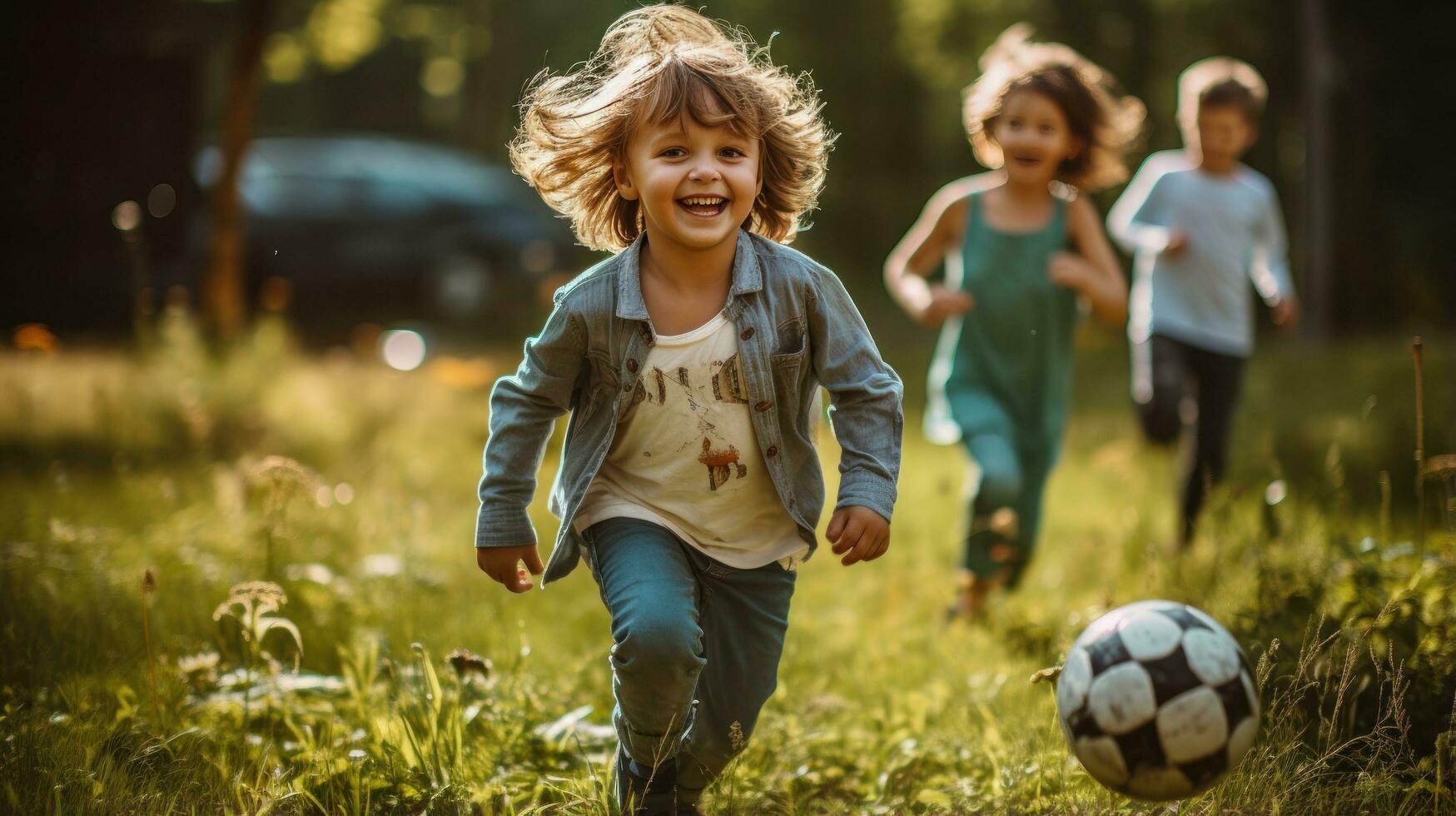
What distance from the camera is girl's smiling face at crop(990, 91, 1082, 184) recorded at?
5.10 meters

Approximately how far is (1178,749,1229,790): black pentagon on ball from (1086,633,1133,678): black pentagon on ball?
23 centimetres

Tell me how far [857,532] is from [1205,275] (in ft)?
12.1

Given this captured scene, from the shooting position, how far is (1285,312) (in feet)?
19.5

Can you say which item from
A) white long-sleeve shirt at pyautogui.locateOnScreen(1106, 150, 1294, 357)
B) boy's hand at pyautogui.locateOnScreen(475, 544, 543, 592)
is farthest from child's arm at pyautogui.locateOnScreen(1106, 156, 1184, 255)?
boy's hand at pyautogui.locateOnScreen(475, 544, 543, 592)

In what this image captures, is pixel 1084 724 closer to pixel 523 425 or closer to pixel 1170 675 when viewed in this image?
pixel 1170 675

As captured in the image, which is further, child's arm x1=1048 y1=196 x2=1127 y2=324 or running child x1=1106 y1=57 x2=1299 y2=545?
running child x1=1106 y1=57 x2=1299 y2=545

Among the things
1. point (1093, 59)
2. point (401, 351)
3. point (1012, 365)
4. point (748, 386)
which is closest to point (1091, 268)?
point (1012, 365)

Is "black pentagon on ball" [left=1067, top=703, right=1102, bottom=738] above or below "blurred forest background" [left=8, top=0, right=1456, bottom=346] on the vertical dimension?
below

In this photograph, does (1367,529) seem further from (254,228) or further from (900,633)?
(254,228)

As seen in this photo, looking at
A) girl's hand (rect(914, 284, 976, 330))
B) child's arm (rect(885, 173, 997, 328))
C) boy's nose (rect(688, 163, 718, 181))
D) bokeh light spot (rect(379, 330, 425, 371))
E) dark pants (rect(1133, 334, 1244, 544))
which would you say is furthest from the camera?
bokeh light spot (rect(379, 330, 425, 371))

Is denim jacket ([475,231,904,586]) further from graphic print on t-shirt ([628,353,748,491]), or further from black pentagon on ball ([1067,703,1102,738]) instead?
black pentagon on ball ([1067,703,1102,738])

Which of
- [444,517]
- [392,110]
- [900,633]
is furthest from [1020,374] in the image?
[392,110]

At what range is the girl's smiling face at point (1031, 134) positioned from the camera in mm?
5098

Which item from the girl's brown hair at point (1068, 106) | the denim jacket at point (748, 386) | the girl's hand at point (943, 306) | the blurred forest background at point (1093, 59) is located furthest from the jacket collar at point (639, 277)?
the blurred forest background at point (1093, 59)
